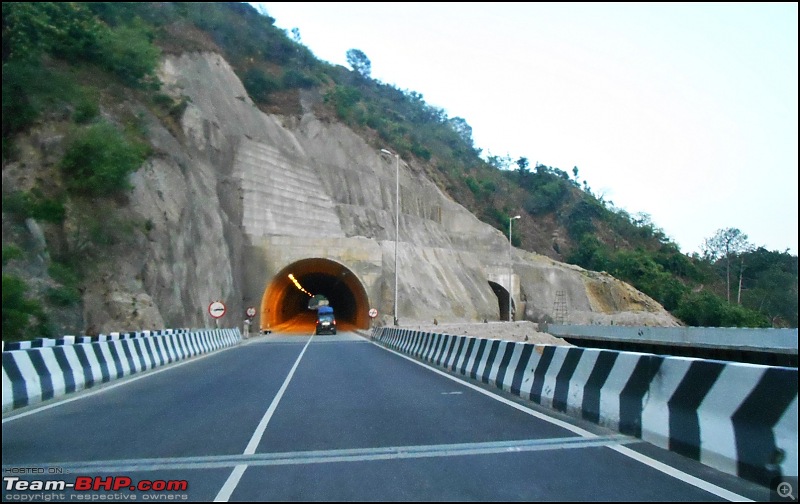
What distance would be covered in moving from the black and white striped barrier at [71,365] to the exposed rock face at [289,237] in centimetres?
1156

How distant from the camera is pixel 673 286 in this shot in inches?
2293

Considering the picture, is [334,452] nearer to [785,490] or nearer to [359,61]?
[785,490]

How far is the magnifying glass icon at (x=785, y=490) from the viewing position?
552 centimetres

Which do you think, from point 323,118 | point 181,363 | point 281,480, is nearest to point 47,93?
point 181,363

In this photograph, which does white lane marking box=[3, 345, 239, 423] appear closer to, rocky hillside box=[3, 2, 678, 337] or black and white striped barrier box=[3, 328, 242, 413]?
black and white striped barrier box=[3, 328, 242, 413]

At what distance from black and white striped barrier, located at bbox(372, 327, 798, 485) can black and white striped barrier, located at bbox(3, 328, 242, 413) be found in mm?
8079

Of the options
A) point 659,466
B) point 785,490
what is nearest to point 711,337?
point 659,466

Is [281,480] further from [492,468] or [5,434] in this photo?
[5,434]

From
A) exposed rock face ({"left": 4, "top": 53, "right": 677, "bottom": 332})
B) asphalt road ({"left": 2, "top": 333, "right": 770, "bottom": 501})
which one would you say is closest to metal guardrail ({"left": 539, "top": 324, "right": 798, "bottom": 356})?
asphalt road ({"left": 2, "top": 333, "right": 770, "bottom": 501})

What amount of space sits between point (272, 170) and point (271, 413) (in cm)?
5217

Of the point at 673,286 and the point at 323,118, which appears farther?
the point at 323,118

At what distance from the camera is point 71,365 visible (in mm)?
13727

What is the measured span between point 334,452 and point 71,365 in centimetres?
845

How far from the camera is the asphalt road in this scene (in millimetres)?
5883
